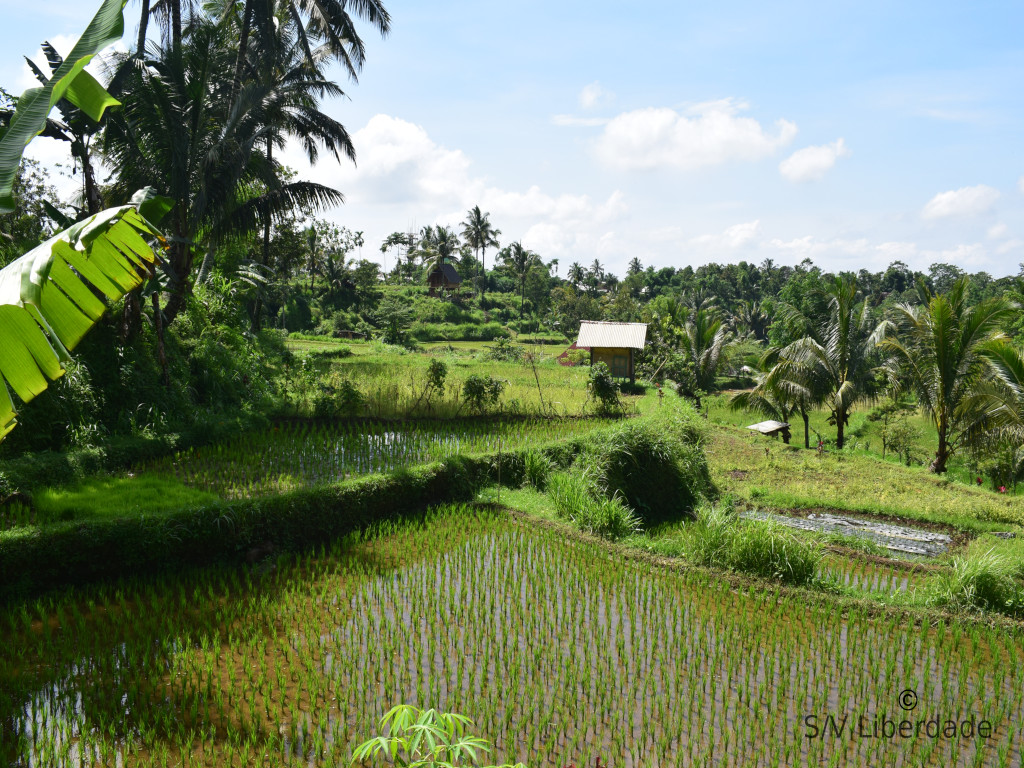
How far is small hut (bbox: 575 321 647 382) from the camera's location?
65.6 feet

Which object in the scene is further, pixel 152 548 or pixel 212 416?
pixel 212 416

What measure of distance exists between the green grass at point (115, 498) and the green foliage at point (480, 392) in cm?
607

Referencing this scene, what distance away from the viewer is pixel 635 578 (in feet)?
20.7

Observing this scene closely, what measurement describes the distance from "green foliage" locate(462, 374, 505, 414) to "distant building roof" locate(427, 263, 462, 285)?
115ft

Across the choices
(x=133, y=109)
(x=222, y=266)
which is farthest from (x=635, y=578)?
(x=222, y=266)

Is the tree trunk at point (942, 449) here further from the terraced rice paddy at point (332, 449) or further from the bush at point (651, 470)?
the terraced rice paddy at point (332, 449)

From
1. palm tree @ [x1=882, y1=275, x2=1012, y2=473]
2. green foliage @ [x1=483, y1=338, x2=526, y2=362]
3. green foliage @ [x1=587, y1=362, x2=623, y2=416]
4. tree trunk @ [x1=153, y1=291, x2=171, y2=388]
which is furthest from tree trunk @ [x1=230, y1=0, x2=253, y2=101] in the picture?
palm tree @ [x1=882, y1=275, x2=1012, y2=473]

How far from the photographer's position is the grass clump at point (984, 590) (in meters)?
5.59

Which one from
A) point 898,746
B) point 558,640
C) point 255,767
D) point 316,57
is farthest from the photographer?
point 316,57

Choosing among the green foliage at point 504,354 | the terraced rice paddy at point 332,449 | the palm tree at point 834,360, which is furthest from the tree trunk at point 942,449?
the green foliage at point 504,354

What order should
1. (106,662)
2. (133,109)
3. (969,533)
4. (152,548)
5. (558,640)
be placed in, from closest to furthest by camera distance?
(106,662)
(558,640)
(152,548)
(969,533)
(133,109)

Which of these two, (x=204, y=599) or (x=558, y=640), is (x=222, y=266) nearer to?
(x=204, y=599)

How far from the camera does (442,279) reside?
154ft

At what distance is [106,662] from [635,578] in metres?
4.42
